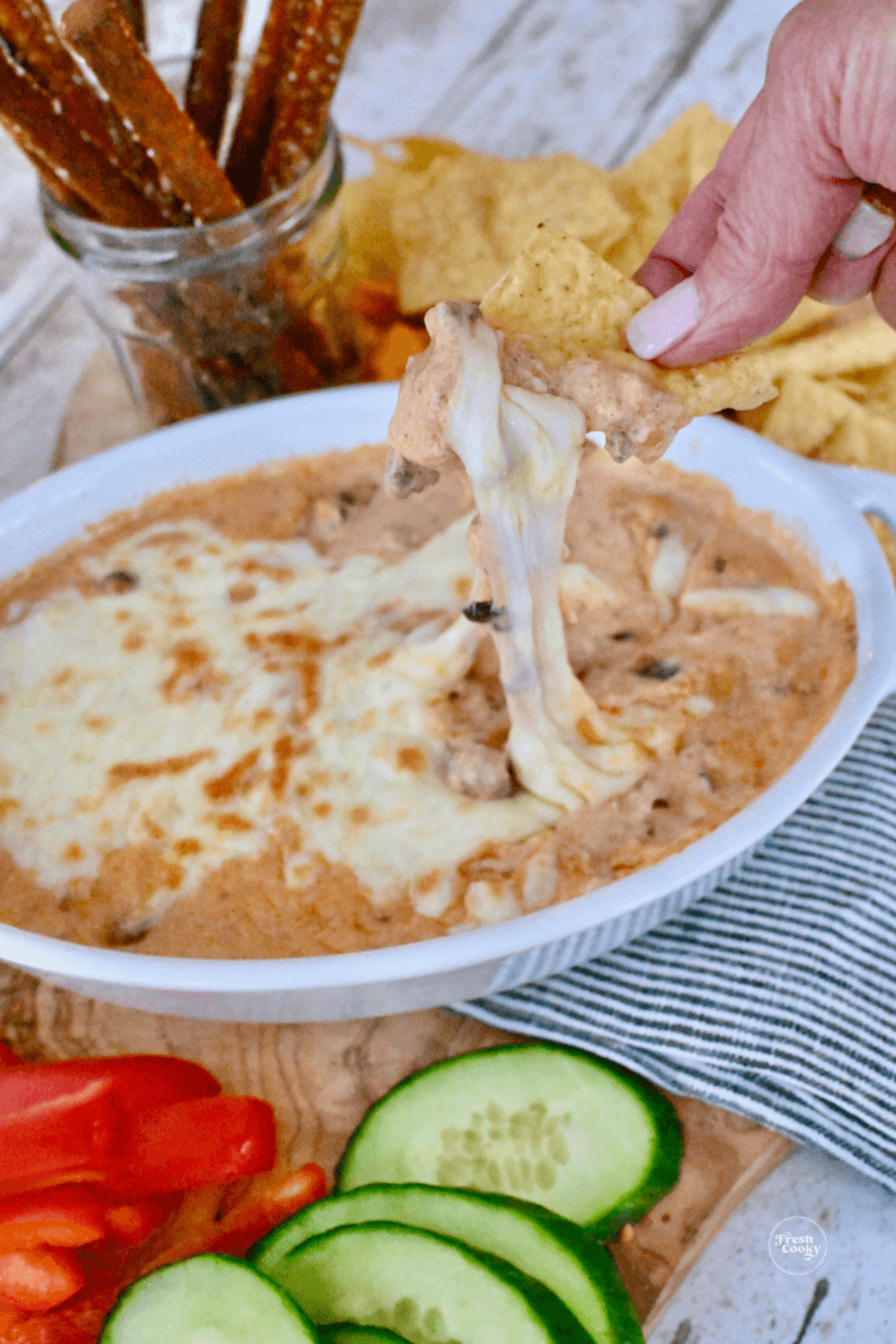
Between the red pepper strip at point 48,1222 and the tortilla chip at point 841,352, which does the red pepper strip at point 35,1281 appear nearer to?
the red pepper strip at point 48,1222

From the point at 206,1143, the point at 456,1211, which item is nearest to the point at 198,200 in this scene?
the point at 206,1143

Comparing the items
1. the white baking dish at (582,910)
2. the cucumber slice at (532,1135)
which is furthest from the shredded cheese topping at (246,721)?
the cucumber slice at (532,1135)

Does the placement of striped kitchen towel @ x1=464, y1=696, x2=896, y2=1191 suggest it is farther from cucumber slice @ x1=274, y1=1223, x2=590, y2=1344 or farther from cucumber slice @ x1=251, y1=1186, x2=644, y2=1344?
cucumber slice @ x1=274, y1=1223, x2=590, y2=1344

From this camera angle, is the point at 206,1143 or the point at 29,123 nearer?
the point at 206,1143

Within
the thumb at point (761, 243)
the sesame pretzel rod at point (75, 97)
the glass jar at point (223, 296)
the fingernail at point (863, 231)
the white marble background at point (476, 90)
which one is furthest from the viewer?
the white marble background at point (476, 90)

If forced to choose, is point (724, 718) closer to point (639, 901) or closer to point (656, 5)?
point (639, 901)

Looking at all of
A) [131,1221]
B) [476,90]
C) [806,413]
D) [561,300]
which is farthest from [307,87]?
[131,1221]

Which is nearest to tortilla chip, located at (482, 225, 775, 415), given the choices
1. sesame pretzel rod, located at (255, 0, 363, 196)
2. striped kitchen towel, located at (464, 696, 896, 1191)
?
striped kitchen towel, located at (464, 696, 896, 1191)
